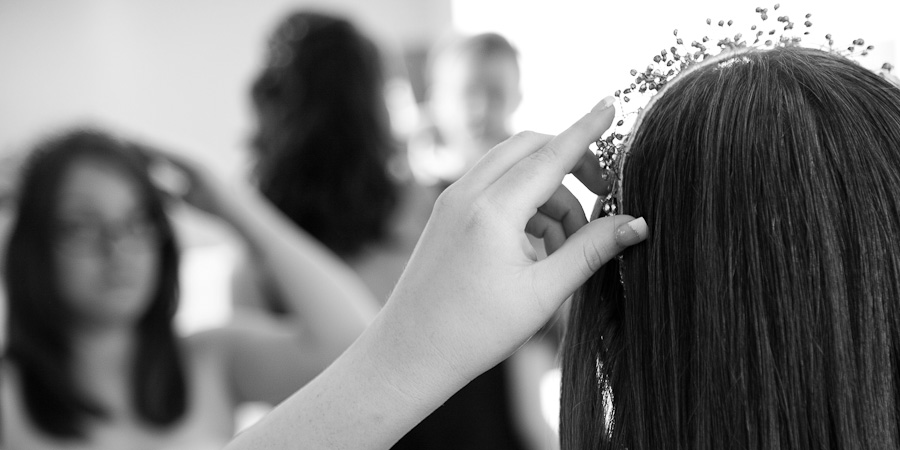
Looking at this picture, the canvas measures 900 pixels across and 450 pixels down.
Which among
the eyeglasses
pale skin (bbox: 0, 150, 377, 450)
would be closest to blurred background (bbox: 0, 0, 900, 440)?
pale skin (bbox: 0, 150, 377, 450)

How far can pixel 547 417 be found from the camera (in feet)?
6.19

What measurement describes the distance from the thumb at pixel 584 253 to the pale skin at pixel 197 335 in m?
1.10

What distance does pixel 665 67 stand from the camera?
91 cm

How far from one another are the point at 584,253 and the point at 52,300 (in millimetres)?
1285

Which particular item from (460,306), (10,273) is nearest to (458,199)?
(460,306)

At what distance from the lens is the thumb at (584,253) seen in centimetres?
75

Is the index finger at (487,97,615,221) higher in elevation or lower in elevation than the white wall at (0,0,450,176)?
lower

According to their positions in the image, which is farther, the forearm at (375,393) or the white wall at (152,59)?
the white wall at (152,59)

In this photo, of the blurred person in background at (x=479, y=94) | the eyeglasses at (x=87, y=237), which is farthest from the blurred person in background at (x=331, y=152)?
the blurred person in background at (x=479, y=94)

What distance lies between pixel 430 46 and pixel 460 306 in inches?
225

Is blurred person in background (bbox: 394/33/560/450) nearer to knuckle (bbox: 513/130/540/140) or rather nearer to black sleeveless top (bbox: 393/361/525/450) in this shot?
black sleeveless top (bbox: 393/361/525/450)

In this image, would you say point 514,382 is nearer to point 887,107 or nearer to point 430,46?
point 887,107

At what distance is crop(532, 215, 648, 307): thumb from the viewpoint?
2.44 ft

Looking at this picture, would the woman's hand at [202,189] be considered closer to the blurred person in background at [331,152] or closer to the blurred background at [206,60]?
the blurred person in background at [331,152]
